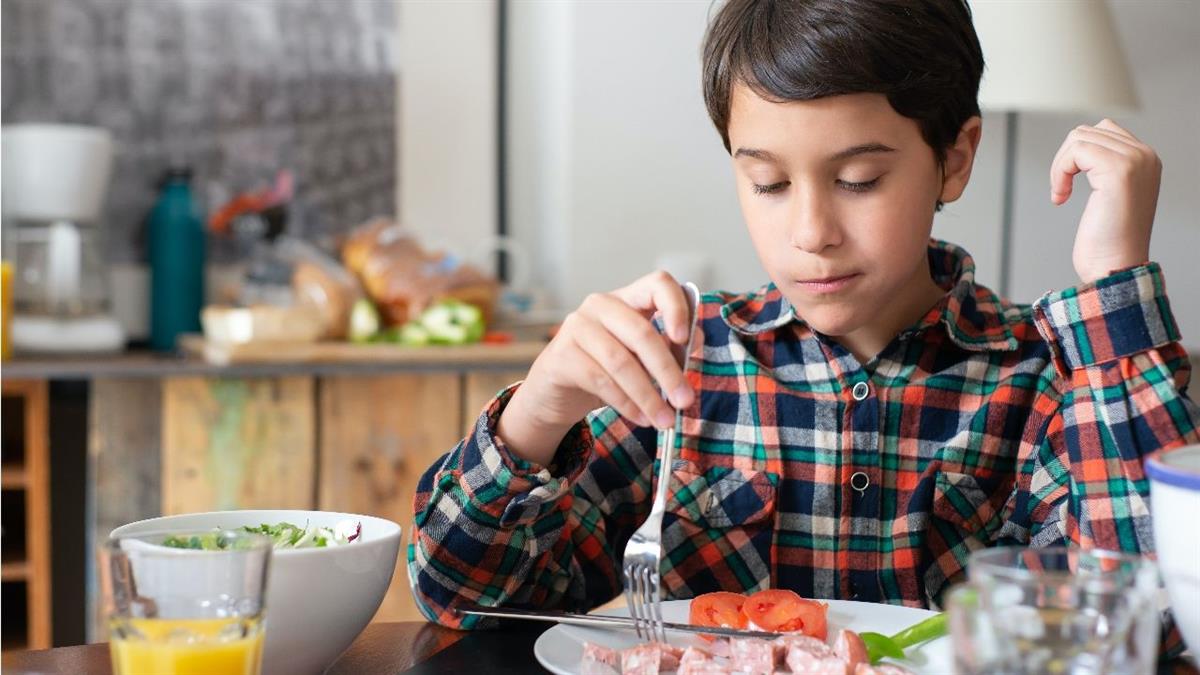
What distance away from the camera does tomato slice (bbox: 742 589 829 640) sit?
86 centimetres

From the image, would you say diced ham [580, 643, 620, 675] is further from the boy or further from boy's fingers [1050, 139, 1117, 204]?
boy's fingers [1050, 139, 1117, 204]

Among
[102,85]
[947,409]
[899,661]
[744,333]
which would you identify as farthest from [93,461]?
[899,661]

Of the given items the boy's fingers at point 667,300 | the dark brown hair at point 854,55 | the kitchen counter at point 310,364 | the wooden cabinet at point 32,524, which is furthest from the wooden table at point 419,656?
the wooden cabinet at point 32,524

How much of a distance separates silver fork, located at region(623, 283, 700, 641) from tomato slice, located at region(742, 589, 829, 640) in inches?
2.9

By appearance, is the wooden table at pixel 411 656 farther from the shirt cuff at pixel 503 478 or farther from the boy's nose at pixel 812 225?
the boy's nose at pixel 812 225

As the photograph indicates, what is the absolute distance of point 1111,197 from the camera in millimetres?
998

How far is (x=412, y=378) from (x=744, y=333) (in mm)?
1128

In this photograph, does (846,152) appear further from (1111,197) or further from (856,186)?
(1111,197)

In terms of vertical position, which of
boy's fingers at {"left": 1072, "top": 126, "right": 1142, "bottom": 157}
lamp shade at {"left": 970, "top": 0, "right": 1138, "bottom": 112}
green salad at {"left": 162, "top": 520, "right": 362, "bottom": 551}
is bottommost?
green salad at {"left": 162, "top": 520, "right": 362, "bottom": 551}

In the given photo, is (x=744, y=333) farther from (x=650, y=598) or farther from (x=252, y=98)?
(x=252, y=98)

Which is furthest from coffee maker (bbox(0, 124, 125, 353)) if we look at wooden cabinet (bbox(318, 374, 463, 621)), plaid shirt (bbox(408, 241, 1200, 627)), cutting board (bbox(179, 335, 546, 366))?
plaid shirt (bbox(408, 241, 1200, 627))

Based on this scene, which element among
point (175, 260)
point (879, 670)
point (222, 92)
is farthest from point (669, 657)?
point (222, 92)

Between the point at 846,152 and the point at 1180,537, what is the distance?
47 centimetres

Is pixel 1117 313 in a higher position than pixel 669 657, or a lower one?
higher
